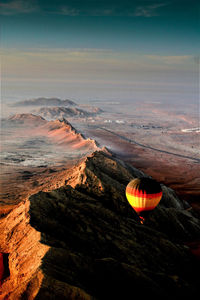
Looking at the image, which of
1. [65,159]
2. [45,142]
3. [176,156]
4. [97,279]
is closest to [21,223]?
[97,279]

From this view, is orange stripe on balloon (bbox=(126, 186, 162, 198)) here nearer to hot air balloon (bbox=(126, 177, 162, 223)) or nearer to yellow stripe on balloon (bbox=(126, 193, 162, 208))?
hot air balloon (bbox=(126, 177, 162, 223))

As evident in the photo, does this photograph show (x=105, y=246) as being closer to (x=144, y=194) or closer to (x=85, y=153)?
(x=144, y=194)

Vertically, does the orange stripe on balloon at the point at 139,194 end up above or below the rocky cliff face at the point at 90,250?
above

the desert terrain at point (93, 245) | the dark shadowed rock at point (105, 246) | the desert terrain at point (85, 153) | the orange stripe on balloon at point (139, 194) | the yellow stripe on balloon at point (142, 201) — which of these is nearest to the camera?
the desert terrain at point (93, 245)

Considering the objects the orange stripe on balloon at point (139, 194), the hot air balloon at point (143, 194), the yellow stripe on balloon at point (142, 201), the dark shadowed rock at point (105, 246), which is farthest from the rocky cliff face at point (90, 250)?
the orange stripe on balloon at point (139, 194)

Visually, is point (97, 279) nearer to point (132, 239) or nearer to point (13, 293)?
point (13, 293)

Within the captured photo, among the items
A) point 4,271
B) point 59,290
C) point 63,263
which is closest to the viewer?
point 59,290

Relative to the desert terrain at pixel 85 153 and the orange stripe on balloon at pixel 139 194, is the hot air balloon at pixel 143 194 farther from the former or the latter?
the desert terrain at pixel 85 153

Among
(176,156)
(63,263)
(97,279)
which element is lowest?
(176,156)
